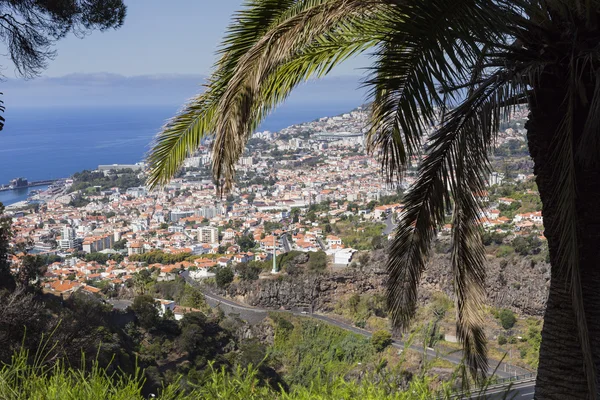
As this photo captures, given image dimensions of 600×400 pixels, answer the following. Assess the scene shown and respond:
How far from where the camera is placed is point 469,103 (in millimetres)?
3217

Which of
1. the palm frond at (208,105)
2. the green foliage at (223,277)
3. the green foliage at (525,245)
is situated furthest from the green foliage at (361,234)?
the palm frond at (208,105)

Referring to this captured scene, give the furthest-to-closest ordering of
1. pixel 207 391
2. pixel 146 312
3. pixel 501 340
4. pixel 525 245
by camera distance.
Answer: pixel 525 245, pixel 501 340, pixel 146 312, pixel 207 391

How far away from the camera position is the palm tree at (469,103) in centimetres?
273

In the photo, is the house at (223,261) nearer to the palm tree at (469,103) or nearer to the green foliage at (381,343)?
the green foliage at (381,343)

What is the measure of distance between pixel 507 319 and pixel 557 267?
13939mm

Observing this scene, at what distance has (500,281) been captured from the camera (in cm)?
1825

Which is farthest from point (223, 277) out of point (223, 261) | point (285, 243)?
point (285, 243)

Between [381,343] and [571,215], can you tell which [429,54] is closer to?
[571,215]

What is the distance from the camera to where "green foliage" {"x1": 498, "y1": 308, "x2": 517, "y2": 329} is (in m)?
16.4

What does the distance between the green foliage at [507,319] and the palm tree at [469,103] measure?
1341cm

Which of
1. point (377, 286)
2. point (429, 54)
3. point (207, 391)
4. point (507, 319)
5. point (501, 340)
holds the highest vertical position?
point (429, 54)

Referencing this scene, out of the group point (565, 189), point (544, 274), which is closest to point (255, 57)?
point (565, 189)

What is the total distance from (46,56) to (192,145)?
1.86 m

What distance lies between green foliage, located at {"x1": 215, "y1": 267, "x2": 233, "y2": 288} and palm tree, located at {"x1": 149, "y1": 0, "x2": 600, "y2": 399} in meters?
20.2
